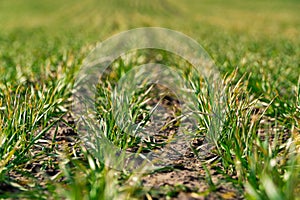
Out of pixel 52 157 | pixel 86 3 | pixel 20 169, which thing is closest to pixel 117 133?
pixel 52 157

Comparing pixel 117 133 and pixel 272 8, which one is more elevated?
pixel 272 8

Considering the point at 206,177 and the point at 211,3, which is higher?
the point at 211,3

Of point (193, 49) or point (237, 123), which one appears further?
point (193, 49)

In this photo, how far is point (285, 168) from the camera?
8.55ft

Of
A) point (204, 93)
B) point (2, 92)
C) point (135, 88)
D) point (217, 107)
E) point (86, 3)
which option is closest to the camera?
point (217, 107)

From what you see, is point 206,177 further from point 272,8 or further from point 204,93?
point 272,8

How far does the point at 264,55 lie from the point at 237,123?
15.5ft

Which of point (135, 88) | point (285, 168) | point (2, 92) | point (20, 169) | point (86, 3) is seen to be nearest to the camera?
point (285, 168)

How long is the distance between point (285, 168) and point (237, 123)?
516 mm

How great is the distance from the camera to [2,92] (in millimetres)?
3980

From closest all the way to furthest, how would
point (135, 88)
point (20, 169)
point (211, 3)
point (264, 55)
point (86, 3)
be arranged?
point (20, 169) < point (135, 88) < point (264, 55) < point (86, 3) < point (211, 3)

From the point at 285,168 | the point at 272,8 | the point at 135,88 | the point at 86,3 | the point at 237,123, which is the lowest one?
the point at 285,168

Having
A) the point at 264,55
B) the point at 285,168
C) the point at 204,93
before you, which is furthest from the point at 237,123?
the point at 264,55

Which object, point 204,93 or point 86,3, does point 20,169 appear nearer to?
point 204,93
